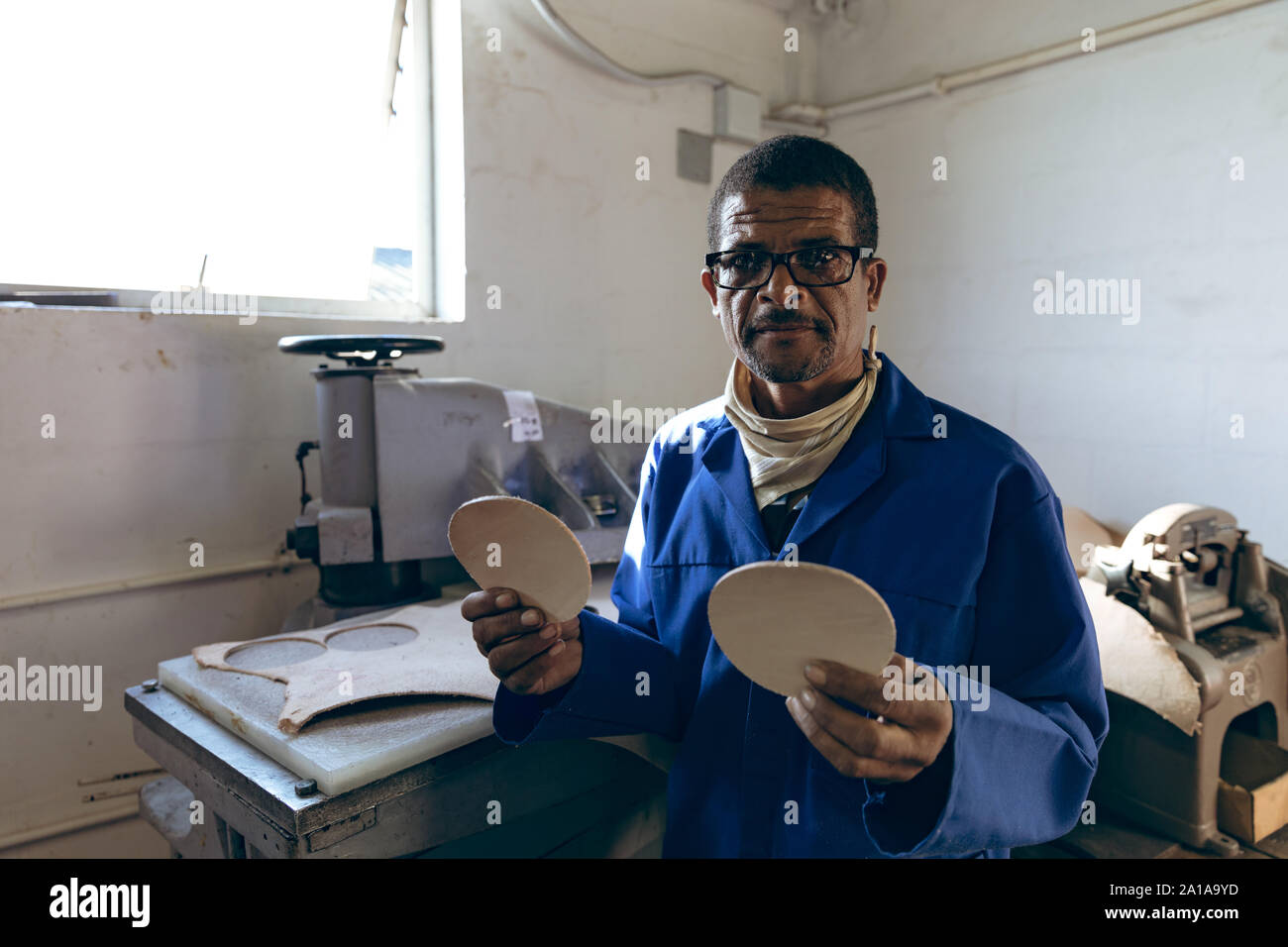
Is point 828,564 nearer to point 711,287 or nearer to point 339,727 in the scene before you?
point 711,287

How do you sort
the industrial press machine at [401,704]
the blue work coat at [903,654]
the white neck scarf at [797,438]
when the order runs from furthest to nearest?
the white neck scarf at [797,438] < the industrial press machine at [401,704] < the blue work coat at [903,654]

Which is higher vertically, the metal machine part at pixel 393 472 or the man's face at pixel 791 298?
the man's face at pixel 791 298

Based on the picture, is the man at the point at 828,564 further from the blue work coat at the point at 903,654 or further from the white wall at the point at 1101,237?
the white wall at the point at 1101,237

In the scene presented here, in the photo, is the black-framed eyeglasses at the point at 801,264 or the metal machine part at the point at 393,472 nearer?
the black-framed eyeglasses at the point at 801,264

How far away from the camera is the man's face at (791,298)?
114 centimetres

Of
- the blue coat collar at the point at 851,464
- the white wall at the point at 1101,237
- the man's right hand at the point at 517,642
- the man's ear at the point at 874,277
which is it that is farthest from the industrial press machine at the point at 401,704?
the white wall at the point at 1101,237

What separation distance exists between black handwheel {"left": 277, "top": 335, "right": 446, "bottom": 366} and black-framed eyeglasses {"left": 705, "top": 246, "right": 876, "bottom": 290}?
970mm

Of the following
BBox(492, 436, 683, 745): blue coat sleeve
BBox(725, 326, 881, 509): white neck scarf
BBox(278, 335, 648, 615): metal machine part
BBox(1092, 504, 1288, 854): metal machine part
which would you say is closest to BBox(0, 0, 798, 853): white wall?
BBox(278, 335, 648, 615): metal machine part

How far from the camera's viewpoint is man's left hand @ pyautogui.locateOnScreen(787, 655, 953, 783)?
32.0 inches

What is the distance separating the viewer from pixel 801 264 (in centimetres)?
115

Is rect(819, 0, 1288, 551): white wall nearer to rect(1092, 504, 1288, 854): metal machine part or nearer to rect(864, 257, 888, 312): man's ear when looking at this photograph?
rect(1092, 504, 1288, 854): metal machine part

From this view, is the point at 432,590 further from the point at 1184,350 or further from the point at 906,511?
the point at 1184,350

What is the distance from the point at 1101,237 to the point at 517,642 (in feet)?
8.55

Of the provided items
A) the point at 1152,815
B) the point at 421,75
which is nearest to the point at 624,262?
the point at 421,75
